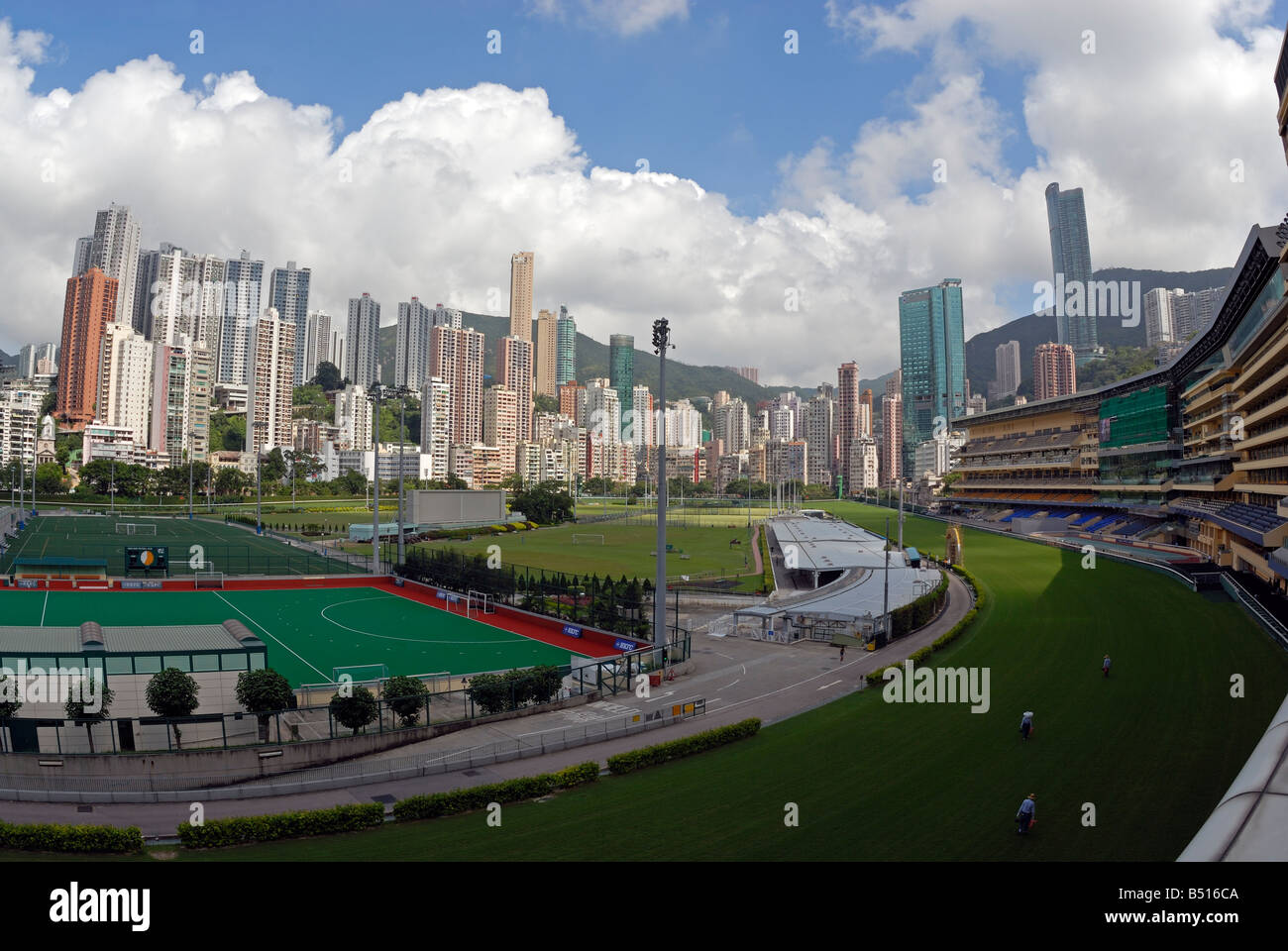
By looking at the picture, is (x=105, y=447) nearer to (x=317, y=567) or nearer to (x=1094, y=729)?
(x=317, y=567)

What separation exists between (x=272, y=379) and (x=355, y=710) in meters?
194

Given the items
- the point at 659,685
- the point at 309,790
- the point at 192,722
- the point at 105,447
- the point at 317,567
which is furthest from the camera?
the point at 105,447

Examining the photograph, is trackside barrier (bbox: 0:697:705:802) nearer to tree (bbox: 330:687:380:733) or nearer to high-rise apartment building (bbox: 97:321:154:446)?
tree (bbox: 330:687:380:733)

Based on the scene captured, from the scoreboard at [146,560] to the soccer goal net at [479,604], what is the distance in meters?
20.0

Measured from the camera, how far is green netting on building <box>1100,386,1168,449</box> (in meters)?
70.2

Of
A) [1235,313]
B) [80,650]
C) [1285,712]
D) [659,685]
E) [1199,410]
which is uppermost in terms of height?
[1235,313]

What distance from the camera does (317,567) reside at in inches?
1944

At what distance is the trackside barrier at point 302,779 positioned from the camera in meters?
15.0

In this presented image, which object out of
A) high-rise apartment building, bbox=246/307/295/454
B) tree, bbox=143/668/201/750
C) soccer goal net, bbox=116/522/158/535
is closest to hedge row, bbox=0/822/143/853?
tree, bbox=143/668/201/750

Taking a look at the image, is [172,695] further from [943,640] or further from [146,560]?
[146,560]

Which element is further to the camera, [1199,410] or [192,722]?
[1199,410]
